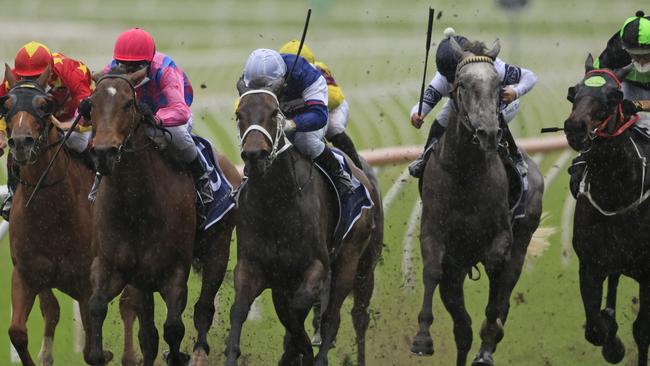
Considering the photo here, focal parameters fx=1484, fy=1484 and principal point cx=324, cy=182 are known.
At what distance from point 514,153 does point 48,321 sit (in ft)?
10.4

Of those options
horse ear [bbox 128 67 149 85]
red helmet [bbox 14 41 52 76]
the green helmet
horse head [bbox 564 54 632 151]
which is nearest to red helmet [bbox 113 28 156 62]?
horse ear [bbox 128 67 149 85]

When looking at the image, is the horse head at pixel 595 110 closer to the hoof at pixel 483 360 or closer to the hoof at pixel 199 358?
the hoof at pixel 483 360

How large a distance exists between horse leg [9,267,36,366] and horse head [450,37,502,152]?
2.67 m

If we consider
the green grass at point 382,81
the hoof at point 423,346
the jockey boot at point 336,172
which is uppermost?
the jockey boot at point 336,172

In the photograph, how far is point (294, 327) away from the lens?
26.0ft

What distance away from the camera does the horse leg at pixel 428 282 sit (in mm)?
8406

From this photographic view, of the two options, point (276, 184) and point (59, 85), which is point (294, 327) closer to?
point (276, 184)

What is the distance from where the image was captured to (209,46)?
1401 centimetres

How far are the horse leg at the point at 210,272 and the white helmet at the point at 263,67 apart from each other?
1.27m

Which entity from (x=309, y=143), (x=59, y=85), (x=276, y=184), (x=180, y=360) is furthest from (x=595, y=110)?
(x=59, y=85)

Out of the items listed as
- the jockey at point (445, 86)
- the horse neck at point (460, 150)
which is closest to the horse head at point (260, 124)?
the horse neck at point (460, 150)

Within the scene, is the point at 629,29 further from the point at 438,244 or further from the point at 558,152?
the point at 558,152

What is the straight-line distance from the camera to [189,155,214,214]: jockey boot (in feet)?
27.7

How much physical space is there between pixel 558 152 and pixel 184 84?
729 centimetres
